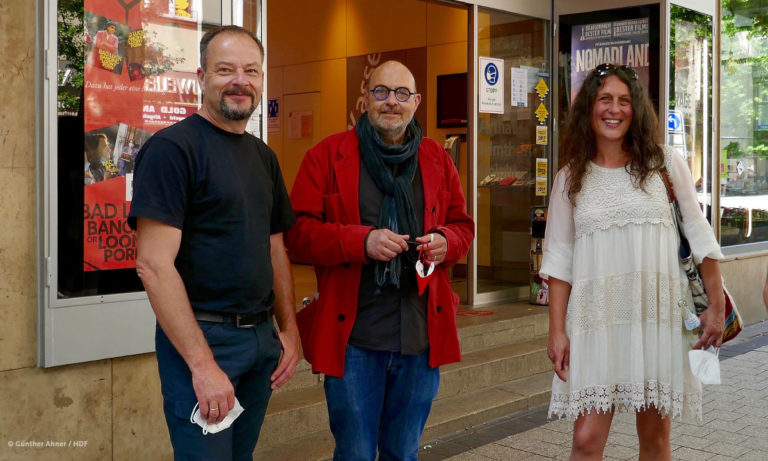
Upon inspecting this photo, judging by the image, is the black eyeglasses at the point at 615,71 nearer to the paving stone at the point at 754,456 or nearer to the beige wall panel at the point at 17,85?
the beige wall panel at the point at 17,85

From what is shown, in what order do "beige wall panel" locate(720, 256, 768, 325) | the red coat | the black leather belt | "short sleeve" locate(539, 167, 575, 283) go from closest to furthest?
the black leather belt, the red coat, "short sleeve" locate(539, 167, 575, 283), "beige wall panel" locate(720, 256, 768, 325)

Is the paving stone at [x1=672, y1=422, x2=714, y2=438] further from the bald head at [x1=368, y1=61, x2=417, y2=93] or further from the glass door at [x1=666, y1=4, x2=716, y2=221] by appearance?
the glass door at [x1=666, y1=4, x2=716, y2=221]

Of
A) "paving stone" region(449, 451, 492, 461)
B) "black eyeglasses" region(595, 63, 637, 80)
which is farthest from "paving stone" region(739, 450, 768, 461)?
"black eyeglasses" region(595, 63, 637, 80)

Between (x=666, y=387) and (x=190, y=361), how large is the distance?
181cm

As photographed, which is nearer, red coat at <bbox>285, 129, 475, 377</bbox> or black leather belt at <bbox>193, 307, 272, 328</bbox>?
black leather belt at <bbox>193, 307, 272, 328</bbox>

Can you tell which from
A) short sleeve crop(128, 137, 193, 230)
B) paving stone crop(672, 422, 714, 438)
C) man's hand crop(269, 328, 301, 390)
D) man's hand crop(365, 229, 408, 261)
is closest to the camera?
short sleeve crop(128, 137, 193, 230)

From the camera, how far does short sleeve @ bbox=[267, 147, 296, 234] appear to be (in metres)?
2.90

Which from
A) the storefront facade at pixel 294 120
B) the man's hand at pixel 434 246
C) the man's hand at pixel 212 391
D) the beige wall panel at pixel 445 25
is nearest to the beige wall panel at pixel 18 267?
the storefront facade at pixel 294 120

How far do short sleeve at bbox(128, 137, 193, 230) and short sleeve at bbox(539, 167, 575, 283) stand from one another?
4.96 ft

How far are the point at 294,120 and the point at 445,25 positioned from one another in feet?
9.06

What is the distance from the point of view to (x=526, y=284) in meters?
8.59

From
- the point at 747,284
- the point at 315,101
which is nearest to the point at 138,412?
the point at 315,101

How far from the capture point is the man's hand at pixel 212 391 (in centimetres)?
244

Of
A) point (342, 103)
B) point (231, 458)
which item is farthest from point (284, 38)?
point (231, 458)
